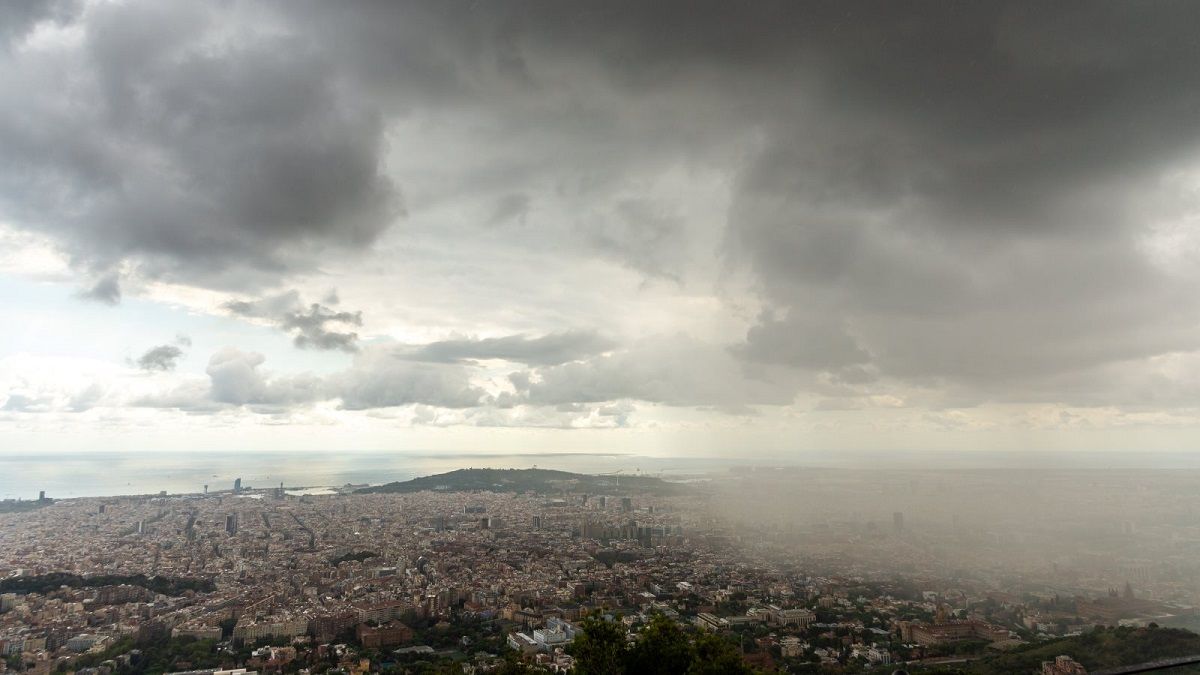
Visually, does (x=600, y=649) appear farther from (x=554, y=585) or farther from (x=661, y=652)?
(x=554, y=585)

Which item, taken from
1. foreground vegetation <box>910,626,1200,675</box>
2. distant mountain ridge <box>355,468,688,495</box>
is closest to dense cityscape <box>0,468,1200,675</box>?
foreground vegetation <box>910,626,1200,675</box>

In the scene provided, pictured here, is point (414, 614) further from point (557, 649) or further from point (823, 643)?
point (823, 643)

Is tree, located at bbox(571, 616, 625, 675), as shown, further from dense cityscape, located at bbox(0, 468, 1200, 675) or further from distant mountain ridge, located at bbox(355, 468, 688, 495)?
distant mountain ridge, located at bbox(355, 468, 688, 495)

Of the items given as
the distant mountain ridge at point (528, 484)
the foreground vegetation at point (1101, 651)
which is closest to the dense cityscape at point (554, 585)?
the foreground vegetation at point (1101, 651)

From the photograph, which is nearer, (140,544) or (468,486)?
(140,544)

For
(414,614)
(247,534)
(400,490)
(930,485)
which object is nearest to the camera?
(414,614)

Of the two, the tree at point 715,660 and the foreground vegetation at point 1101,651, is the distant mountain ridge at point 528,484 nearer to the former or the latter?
the foreground vegetation at point 1101,651

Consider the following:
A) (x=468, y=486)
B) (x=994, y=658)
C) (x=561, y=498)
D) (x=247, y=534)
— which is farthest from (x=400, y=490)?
(x=994, y=658)

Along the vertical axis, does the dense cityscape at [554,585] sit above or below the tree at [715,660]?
below
